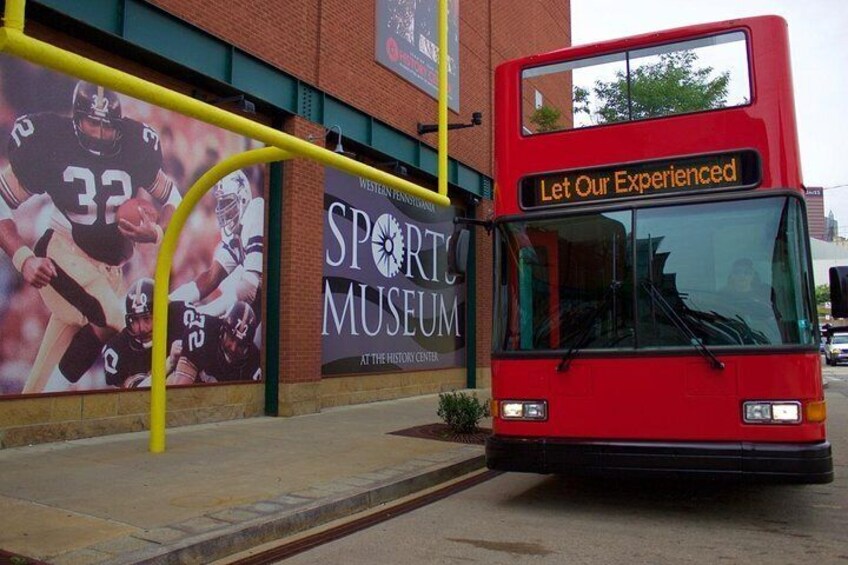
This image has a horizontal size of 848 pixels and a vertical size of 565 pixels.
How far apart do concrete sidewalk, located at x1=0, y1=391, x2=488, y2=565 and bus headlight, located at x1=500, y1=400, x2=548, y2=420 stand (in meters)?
1.48

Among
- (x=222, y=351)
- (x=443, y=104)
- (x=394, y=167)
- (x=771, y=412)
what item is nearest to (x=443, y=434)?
(x=222, y=351)

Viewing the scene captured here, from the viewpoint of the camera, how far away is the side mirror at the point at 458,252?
636cm

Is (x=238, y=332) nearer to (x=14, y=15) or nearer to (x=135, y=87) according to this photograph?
(x=135, y=87)

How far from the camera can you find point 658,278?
5547mm

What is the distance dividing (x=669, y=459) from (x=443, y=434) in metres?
4.75

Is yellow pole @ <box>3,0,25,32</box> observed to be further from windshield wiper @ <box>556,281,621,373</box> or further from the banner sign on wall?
the banner sign on wall

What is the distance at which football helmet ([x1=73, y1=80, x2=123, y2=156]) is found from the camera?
849 centimetres

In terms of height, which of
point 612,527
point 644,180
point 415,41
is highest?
point 415,41

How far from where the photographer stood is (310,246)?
37.9 ft

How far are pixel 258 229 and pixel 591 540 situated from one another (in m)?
7.59

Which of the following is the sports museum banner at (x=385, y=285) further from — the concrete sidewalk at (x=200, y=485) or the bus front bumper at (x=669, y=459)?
the bus front bumper at (x=669, y=459)

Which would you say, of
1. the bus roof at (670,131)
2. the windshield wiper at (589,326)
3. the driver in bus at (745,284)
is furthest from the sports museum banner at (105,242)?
the driver in bus at (745,284)

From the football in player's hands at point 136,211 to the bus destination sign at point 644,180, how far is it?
539cm

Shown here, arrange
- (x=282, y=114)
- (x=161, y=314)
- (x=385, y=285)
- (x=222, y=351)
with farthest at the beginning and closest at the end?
1. (x=385, y=285)
2. (x=282, y=114)
3. (x=222, y=351)
4. (x=161, y=314)
